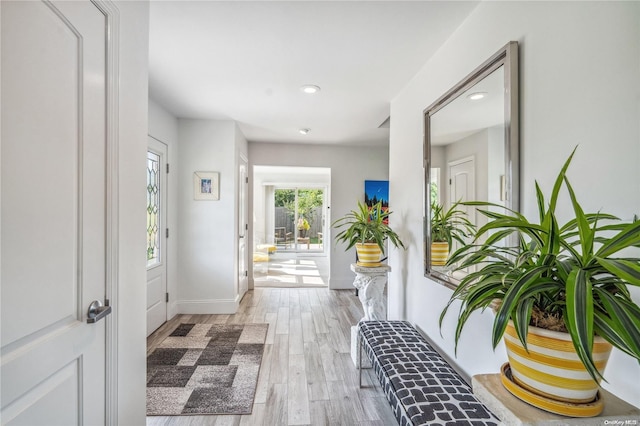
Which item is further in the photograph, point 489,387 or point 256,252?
point 256,252

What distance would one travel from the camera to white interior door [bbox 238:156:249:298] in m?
4.20

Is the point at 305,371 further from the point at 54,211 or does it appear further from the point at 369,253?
the point at 54,211

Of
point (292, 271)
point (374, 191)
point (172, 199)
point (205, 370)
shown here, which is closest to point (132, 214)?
point (205, 370)

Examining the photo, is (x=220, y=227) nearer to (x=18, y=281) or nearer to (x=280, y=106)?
(x=280, y=106)

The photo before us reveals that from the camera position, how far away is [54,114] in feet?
3.01

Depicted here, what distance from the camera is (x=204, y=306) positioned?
12.5 feet

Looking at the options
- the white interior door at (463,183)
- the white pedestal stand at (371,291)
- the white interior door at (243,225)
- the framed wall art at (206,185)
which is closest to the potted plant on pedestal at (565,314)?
the white interior door at (463,183)

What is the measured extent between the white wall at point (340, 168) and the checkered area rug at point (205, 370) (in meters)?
2.02

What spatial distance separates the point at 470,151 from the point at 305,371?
2.11 metres

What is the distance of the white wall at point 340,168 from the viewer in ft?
16.2

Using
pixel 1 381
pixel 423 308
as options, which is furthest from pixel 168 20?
pixel 423 308

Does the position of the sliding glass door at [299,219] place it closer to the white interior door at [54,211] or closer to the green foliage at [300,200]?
the green foliage at [300,200]

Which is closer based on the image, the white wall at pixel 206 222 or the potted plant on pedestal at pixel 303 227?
the white wall at pixel 206 222

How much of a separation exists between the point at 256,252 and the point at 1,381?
753 centimetres
